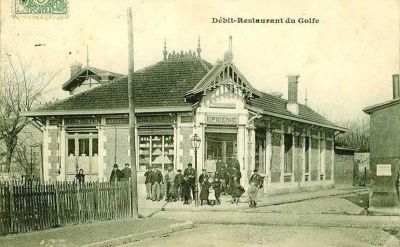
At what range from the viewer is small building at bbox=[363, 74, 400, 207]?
15859 millimetres

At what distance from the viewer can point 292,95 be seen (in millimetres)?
27203

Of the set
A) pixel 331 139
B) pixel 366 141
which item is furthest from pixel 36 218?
pixel 366 141

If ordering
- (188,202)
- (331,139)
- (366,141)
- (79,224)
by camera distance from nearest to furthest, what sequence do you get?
1. (79,224)
2. (188,202)
3. (331,139)
4. (366,141)

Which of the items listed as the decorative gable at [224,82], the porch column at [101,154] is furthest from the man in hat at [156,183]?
the decorative gable at [224,82]

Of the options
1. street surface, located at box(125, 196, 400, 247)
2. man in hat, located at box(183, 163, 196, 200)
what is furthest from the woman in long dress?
street surface, located at box(125, 196, 400, 247)

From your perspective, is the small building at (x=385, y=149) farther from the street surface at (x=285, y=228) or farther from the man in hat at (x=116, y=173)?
the man in hat at (x=116, y=173)

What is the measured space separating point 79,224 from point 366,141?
44495 mm

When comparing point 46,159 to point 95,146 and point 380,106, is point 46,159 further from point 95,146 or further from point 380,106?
point 380,106

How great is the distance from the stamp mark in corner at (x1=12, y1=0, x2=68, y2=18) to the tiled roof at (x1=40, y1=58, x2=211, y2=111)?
852 cm

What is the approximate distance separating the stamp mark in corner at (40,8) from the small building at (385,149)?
8895 mm

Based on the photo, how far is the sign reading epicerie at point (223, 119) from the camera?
20734 millimetres

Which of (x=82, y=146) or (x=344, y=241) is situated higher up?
(x=82, y=146)

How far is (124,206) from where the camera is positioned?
14570mm

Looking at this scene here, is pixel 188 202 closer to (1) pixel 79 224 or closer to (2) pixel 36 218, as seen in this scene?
(1) pixel 79 224
